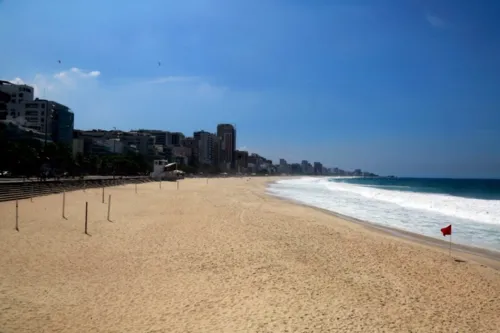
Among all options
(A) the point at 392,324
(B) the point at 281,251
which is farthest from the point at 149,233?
(A) the point at 392,324

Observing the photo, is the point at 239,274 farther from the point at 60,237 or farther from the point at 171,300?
the point at 60,237

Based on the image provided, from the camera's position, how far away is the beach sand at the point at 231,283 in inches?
229

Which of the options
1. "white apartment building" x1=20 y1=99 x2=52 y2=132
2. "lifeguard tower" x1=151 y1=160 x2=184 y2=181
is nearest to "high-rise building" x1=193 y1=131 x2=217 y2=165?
"white apartment building" x1=20 y1=99 x2=52 y2=132

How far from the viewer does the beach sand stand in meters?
5.81

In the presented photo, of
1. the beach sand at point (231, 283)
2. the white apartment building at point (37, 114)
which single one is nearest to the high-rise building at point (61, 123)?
the white apartment building at point (37, 114)

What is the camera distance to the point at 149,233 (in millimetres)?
13188

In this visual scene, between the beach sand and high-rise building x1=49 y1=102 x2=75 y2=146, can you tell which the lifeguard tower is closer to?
high-rise building x1=49 y1=102 x2=75 y2=146

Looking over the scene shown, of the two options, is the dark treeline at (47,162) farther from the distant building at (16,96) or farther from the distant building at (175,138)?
the distant building at (175,138)

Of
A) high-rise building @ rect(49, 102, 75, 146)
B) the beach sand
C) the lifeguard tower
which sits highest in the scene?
high-rise building @ rect(49, 102, 75, 146)

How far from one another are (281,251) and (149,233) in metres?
5.33

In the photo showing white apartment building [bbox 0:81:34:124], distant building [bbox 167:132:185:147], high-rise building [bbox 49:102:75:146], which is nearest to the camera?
white apartment building [bbox 0:81:34:124]

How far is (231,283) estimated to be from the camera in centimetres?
772

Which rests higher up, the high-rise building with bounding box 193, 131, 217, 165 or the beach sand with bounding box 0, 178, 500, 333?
the high-rise building with bounding box 193, 131, 217, 165

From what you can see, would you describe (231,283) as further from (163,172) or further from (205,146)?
(205,146)
